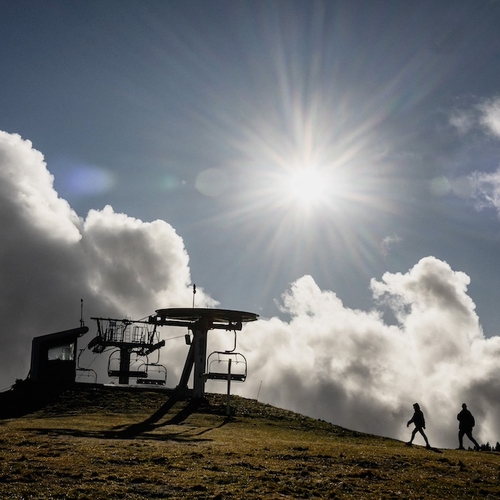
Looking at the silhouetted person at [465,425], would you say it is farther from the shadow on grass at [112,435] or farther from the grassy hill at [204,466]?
the shadow on grass at [112,435]

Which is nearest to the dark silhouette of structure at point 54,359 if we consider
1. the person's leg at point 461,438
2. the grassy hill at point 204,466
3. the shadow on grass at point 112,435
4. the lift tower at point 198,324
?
the lift tower at point 198,324

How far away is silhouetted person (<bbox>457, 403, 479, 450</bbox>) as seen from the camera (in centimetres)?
3256

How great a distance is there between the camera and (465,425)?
3269cm

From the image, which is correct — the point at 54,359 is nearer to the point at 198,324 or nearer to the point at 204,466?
the point at 198,324

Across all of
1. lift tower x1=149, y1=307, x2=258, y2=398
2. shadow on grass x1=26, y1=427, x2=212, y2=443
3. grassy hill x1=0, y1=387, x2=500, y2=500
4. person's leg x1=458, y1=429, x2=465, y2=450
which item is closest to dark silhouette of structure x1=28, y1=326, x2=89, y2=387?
lift tower x1=149, y1=307, x2=258, y2=398

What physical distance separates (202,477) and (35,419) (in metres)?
22.0

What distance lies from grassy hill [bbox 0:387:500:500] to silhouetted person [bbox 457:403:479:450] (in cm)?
195

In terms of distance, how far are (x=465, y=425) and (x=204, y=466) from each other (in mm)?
16995

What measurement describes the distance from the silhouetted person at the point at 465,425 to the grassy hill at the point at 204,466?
195 centimetres

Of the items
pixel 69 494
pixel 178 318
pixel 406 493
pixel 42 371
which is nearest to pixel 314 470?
pixel 406 493

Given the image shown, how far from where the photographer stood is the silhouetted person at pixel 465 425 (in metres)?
32.6

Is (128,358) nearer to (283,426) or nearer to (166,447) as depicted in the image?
(283,426)

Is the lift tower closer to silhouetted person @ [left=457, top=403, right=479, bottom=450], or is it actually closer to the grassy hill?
the grassy hill

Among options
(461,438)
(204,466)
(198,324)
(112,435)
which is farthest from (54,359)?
(204,466)
